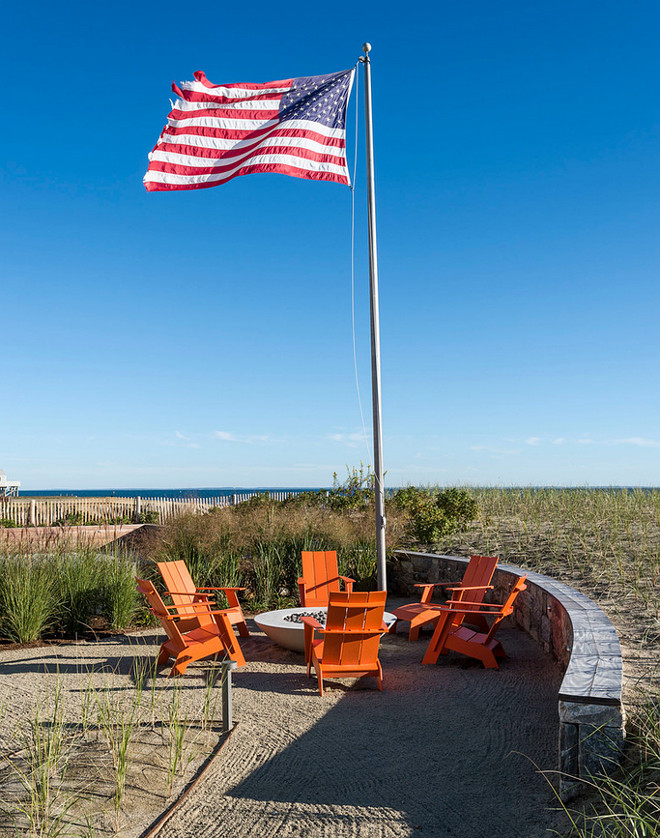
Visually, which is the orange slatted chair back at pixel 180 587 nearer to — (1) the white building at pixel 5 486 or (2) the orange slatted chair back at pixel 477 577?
(2) the orange slatted chair back at pixel 477 577

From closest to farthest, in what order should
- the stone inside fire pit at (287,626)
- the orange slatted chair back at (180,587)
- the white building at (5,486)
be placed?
the stone inside fire pit at (287,626), the orange slatted chair back at (180,587), the white building at (5,486)

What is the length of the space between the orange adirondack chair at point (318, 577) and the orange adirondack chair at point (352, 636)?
2.07m

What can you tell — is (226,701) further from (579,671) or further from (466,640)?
(466,640)

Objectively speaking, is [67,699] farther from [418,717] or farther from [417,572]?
[417,572]

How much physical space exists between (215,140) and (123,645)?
19.7ft

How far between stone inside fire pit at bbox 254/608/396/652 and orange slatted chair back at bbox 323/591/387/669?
73 cm

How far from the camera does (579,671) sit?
3689 mm

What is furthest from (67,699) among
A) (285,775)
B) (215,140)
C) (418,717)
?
(215,140)

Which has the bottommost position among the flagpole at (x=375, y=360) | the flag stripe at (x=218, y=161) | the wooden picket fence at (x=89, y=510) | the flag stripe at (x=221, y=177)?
the wooden picket fence at (x=89, y=510)

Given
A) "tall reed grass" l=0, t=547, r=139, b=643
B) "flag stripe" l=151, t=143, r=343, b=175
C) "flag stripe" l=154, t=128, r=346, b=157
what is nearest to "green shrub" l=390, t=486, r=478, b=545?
"tall reed grass" l=0, t=547, r=139, b=643

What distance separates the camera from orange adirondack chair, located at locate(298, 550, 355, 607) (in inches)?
295

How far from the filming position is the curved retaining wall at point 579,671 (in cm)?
323

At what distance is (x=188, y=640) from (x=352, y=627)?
161cm

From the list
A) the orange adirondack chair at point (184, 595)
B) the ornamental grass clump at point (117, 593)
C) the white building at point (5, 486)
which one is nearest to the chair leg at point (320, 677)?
the orange adirondack chair at point (184, 595)
